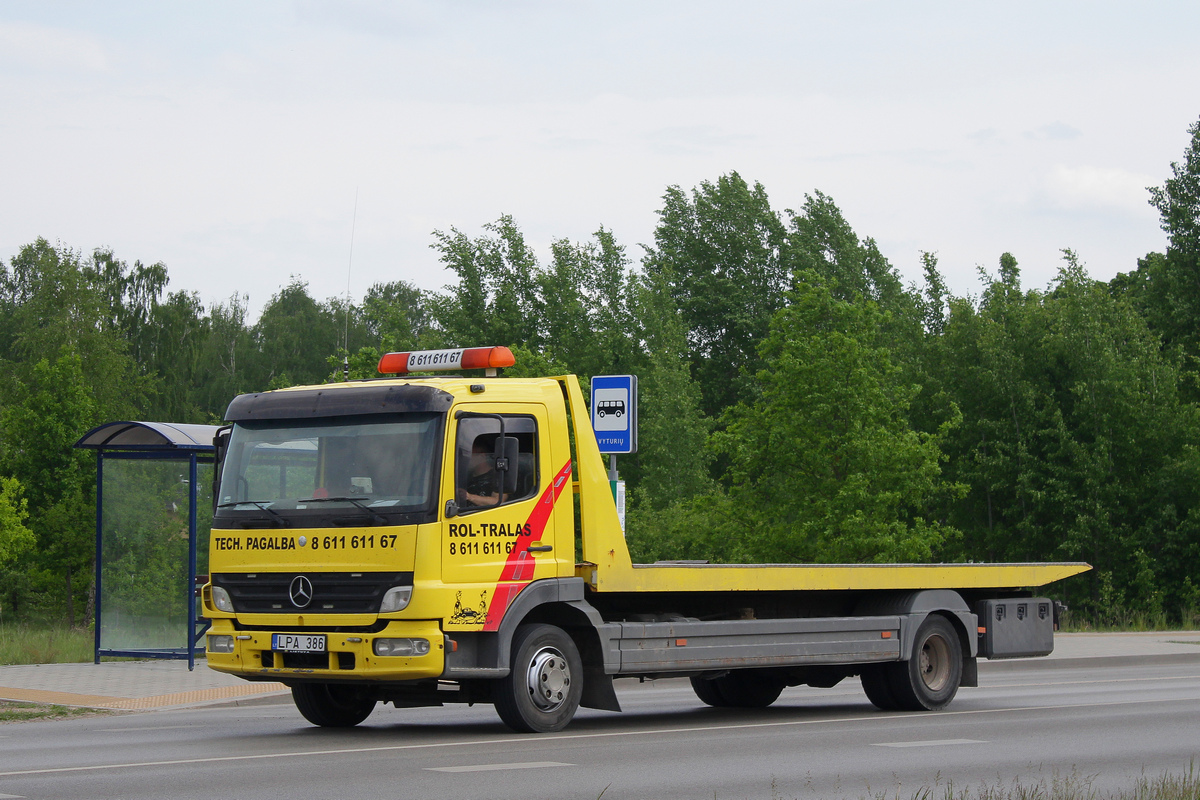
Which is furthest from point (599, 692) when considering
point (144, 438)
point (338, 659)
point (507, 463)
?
point (144, 438)

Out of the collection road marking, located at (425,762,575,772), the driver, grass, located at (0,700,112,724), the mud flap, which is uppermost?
the driver

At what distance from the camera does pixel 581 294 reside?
5666 centimetres

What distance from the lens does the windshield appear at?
10711 millimetres

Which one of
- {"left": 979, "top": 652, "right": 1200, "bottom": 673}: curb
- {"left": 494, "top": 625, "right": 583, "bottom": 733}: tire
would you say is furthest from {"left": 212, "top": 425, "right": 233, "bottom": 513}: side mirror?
{"left": 979, "top": 652, "right": 1200, "bottom": 673}: curb

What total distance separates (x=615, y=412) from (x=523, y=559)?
15.9 ft

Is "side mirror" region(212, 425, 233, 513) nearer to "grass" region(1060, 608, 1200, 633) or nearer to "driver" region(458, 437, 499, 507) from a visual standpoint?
"driver" region(458, 437, 499, 507)

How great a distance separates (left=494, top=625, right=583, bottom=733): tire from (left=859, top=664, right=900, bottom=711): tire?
378 centimetres

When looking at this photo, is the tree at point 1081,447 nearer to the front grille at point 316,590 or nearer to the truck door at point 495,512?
the truck door at point 495,512

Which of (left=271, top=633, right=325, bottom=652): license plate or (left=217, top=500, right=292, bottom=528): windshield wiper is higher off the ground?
(left=217, top=500, right=292, bottom=528): windshield wiper

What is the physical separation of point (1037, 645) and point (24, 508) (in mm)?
24767

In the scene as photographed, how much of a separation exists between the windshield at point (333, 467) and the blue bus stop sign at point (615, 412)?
4.78 m

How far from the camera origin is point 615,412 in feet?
51.8

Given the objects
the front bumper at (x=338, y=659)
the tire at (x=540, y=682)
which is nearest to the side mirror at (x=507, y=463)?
the tire at (x=540, y=682)

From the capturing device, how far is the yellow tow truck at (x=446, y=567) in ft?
34.7
